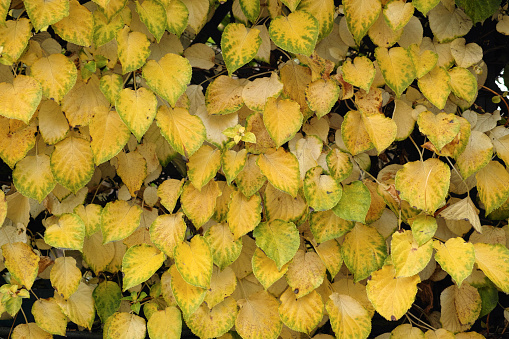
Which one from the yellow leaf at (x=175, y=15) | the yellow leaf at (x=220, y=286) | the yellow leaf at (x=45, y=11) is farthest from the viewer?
the yellow leaf at (x=220, y=286)

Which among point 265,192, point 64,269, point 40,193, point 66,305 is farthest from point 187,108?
point 66,305

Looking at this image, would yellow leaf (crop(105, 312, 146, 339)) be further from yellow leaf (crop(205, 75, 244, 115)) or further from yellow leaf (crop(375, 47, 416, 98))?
yellow leaf (crop(375, 47, 416, 98))

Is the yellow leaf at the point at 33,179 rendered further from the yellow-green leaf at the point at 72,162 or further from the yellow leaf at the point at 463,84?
the yellow leaf at the point at 463,84

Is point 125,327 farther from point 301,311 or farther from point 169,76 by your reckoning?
point 169,76

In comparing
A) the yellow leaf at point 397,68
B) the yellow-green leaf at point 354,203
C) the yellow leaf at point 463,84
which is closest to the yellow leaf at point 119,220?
the yellow-green leaf at point 354,203

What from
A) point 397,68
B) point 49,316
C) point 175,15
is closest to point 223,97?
point 175,15

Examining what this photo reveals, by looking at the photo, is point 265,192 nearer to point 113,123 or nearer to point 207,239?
point 207,239

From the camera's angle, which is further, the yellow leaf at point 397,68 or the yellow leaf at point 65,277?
the yellow leaf at point 65,277
